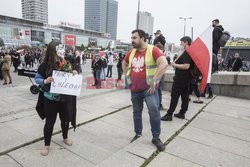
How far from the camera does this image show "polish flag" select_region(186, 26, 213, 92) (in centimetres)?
410

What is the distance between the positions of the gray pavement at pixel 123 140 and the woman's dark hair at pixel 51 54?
138 centimetres

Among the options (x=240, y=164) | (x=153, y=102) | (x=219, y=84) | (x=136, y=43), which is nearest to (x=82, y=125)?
(x=153, y=102)

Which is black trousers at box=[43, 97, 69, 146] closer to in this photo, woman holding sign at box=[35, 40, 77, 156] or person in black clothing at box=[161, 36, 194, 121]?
woman holding sign at box=[35, 40, 77, 156]

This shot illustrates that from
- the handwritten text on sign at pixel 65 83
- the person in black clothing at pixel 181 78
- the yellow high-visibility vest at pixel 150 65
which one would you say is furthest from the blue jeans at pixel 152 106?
the person in black clothing at pixel 181 78

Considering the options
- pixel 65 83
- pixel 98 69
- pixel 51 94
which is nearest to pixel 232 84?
pixel 98 69

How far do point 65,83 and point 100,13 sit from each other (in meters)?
115

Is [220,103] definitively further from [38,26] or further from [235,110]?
[38,26]

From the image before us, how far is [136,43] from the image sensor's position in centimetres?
300

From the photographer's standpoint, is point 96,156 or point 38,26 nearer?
point 96,156

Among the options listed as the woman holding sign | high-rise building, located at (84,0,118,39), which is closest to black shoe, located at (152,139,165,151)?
the woman holding sign

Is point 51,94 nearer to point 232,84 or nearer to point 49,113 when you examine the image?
point 49,113

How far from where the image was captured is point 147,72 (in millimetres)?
2971

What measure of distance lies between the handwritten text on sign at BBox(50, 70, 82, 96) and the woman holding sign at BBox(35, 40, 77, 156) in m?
0.07

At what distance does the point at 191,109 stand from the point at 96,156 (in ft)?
11.1
